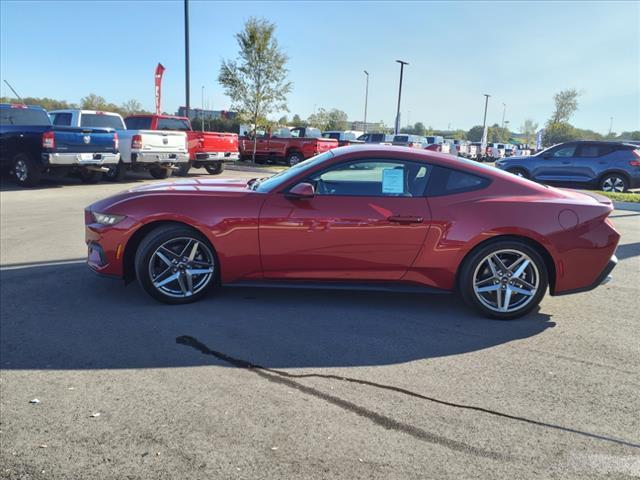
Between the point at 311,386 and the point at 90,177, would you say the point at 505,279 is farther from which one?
the point at 90,177

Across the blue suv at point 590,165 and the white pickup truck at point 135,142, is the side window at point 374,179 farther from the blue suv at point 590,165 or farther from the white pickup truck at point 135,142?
the blue suv at point 590,165

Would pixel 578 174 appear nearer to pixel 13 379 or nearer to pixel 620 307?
pixel 620 307

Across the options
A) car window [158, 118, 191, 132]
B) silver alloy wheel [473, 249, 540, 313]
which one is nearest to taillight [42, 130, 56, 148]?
car window [158, 118, 191, 132]

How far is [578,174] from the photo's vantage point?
14609mm

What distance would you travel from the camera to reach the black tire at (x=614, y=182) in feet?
47.1

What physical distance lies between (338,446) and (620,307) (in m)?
3.53

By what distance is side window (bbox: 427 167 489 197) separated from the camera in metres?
4.34

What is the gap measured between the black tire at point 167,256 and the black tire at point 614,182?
1373 cm

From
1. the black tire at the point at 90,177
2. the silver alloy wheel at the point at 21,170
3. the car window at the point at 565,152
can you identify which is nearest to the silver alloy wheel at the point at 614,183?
the car window at the point at 565,152

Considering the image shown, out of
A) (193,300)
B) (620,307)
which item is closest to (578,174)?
(620,307)

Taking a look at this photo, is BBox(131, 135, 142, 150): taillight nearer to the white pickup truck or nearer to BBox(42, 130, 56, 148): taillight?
the white pickup truck

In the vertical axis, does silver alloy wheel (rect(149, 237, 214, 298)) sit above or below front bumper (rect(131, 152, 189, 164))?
below

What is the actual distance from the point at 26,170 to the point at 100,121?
8.71 ft

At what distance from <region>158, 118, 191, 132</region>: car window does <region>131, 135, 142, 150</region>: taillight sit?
1.92 metres
